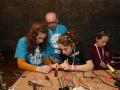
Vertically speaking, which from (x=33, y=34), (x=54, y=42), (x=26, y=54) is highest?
(x=33, y=34)

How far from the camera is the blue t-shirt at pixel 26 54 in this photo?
1889mm

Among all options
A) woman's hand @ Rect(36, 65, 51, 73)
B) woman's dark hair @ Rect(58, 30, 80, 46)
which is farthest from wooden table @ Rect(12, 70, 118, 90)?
woman's dark hair @ Rect(58, 30, 80, 46)

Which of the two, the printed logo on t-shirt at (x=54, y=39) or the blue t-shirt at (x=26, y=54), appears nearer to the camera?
the blue t-shirt at (x=26, y=54)

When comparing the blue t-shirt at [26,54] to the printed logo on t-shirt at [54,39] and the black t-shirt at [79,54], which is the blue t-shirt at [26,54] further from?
the printed logo on t-shirt at [54,39]

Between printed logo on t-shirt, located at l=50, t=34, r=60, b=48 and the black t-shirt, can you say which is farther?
printed logo on t-shirt, located at l=50, t=34, r=60, b=48

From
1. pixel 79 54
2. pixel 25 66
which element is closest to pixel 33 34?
pixel 25 66

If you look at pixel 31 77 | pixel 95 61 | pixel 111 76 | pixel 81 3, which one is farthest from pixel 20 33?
pixel 111 76

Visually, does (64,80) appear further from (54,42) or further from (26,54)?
(54,42)

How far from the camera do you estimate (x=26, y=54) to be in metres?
1.94

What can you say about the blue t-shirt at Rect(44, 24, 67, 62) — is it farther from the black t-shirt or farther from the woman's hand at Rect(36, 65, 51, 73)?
the woman's hand at Rect(36, 65, 51, 73)

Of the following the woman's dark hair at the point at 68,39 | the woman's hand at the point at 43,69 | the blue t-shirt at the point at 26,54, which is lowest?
the woman's hand at the point at 43,69

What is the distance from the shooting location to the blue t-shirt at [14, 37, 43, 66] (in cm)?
189

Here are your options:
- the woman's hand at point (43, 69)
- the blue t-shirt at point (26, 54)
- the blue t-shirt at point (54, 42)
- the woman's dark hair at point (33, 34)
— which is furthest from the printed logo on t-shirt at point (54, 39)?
the woman's hand at point (43, 69)

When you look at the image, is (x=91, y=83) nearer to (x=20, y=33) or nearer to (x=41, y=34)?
A: (x=41, y=34)
